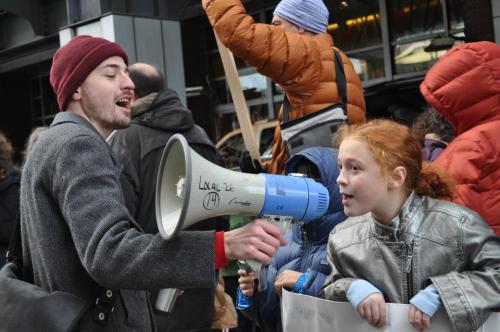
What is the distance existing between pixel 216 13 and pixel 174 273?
1849mm

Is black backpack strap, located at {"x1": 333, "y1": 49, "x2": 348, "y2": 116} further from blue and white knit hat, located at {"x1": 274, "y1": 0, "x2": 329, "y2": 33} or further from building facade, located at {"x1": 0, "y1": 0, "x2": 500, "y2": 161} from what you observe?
building facade, located at {"x1": 0, "y1": 0, "x2": 500, "y2": 161}

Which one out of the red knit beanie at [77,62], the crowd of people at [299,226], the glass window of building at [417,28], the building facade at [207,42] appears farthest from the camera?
the glass window of building at [417,28]

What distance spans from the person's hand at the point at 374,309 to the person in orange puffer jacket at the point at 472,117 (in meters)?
0.83

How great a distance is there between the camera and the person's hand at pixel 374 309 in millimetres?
2381

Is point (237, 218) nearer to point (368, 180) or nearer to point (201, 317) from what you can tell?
point (201, 317)

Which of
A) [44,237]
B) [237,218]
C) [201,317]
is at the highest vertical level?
[44,237]

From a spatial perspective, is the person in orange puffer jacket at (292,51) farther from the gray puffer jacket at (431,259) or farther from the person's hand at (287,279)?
the gray puffer jacket at (431,259)

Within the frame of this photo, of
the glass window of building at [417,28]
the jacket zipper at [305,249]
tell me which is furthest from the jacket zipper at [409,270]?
the glass window of building at [417,28]

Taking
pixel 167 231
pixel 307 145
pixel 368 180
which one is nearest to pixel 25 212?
pixel 167 231

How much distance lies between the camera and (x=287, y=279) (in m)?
3.03

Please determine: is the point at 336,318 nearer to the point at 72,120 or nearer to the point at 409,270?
the point at 409,270

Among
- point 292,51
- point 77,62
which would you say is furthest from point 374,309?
point 292,51

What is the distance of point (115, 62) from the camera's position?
2.72 meters

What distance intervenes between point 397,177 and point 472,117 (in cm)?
90
